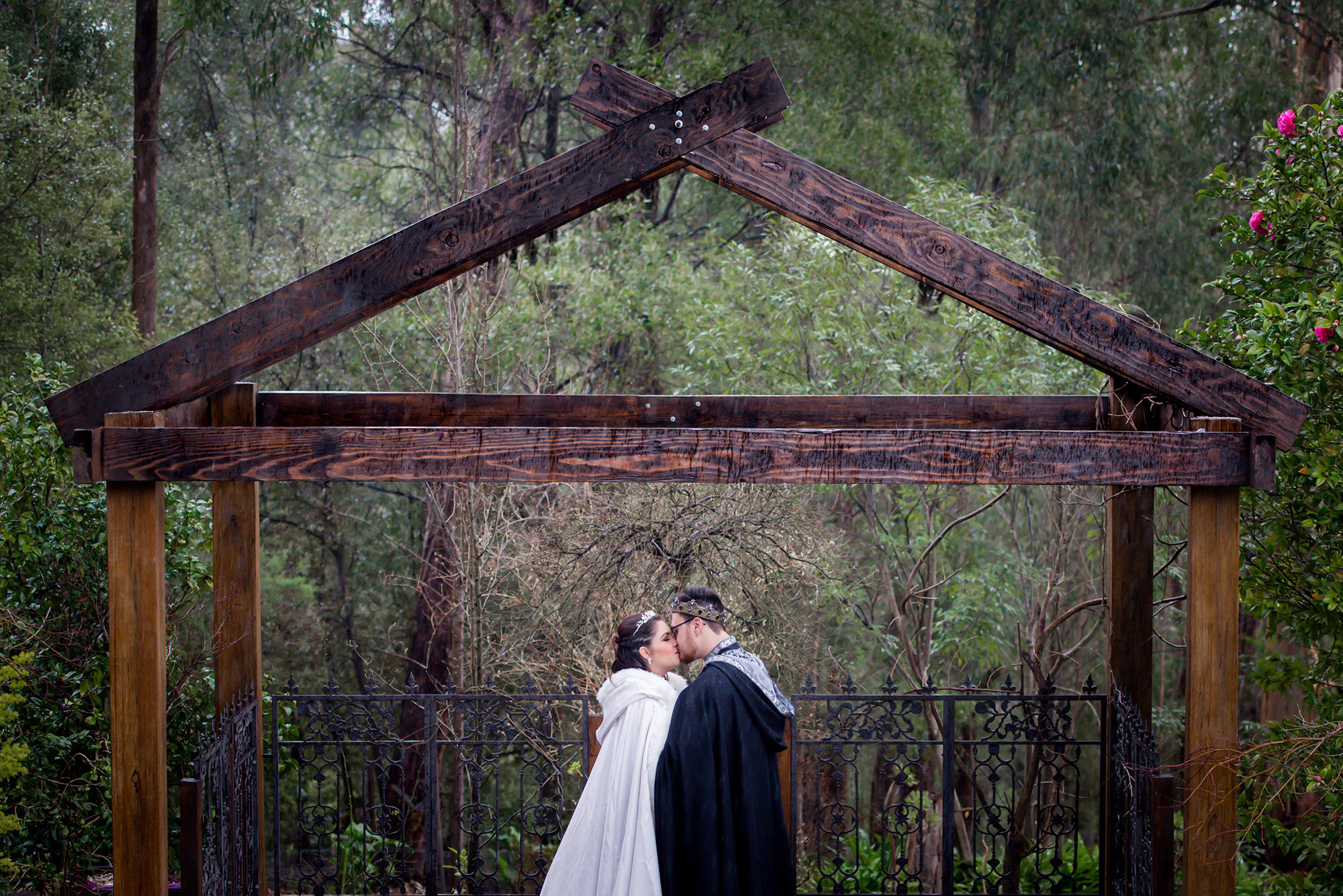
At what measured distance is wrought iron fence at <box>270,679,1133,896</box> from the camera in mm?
4828

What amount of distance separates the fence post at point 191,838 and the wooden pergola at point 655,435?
1.13 ft

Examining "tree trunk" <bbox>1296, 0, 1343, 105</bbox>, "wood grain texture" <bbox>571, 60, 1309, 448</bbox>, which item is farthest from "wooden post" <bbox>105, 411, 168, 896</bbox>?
"tree trunk" <bbox>1296, 0, 1343, 105</bbox>

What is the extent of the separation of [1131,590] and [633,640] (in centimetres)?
223

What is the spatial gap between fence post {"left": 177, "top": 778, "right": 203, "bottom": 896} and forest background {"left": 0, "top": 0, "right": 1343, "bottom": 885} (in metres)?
1.54

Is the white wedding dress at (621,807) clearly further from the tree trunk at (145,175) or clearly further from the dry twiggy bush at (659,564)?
the tree trunk at (145,175)

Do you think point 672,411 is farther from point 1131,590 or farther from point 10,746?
point 10,746

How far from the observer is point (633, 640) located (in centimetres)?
371

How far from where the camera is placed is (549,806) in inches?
215

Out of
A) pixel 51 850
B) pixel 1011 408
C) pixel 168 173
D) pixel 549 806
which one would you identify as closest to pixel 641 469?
pixel 1011 408

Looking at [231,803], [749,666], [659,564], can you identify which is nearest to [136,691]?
[231,803]

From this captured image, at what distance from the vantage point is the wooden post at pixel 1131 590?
4359 mm

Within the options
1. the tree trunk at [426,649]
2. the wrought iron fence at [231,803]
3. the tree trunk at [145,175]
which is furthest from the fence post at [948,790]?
the tree trunk at [145,175]

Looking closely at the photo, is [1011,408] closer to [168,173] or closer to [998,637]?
[998,637]

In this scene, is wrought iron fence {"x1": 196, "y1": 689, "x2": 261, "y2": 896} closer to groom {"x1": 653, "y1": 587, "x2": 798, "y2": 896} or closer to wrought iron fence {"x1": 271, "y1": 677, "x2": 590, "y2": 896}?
wrought iron fence {"x1": 271, "y1": 677, "x2": 590, "y2": 896}
